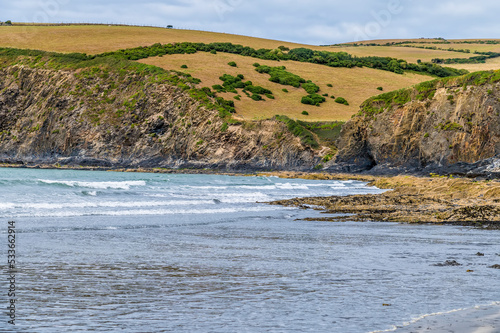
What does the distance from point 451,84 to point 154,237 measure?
56.0m

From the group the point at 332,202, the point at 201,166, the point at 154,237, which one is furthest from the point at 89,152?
the point at 154,237

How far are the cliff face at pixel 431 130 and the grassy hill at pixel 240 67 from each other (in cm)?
1883

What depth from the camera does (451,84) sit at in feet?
215

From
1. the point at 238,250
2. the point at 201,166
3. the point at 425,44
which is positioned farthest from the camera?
the point at 425,44

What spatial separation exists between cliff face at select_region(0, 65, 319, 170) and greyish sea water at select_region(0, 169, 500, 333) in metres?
58.6

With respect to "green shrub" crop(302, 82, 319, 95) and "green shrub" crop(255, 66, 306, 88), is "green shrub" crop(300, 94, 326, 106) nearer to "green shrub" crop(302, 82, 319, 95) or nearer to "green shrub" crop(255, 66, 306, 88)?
"green shrub" crop(302, 82, 319, 95)

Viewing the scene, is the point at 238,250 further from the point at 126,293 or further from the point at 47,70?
the point at 47,70

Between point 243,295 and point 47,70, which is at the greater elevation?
point 47,70

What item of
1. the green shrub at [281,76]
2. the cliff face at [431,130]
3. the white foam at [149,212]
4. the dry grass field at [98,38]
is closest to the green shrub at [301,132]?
the cliff face at [431,130]

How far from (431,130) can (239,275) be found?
57.4 m

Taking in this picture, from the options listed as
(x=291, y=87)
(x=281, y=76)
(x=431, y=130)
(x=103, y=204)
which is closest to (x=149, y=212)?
(x=103, y=204)

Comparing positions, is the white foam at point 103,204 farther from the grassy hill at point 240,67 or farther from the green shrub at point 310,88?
the green shrub at point 310,88

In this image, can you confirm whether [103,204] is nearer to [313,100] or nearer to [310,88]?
[313,100]

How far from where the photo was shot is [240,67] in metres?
108
